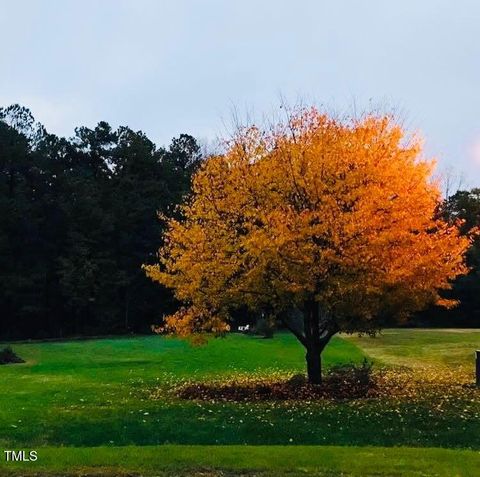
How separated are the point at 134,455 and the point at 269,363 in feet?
63.4

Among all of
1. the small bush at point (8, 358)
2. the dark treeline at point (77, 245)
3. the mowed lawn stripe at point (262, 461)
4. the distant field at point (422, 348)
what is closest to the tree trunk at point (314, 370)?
the mowed lawn stripe at point (262, 461)

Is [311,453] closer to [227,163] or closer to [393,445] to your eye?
[393,445]

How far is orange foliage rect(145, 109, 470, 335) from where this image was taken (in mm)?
16453

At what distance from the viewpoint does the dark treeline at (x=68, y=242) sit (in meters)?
57.2

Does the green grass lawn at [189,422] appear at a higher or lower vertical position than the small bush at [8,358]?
lower

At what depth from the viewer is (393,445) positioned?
1147 cm

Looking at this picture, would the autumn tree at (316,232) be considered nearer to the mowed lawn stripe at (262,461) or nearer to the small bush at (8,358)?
the mowed lawn stripe at (262,461)

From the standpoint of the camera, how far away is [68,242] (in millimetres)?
58875

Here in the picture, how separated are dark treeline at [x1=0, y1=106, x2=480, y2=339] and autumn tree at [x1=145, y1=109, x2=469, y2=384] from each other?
4020cm

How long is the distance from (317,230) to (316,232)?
7 cm

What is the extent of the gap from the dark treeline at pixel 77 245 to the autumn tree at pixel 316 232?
1583 inches

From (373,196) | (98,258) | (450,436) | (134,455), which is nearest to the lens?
(134,455)

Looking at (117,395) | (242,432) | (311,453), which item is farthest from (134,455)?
(117,395)

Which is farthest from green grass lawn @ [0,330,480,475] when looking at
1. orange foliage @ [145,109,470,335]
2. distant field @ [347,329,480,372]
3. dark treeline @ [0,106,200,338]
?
dark treeline @ [0,106,200,338]
